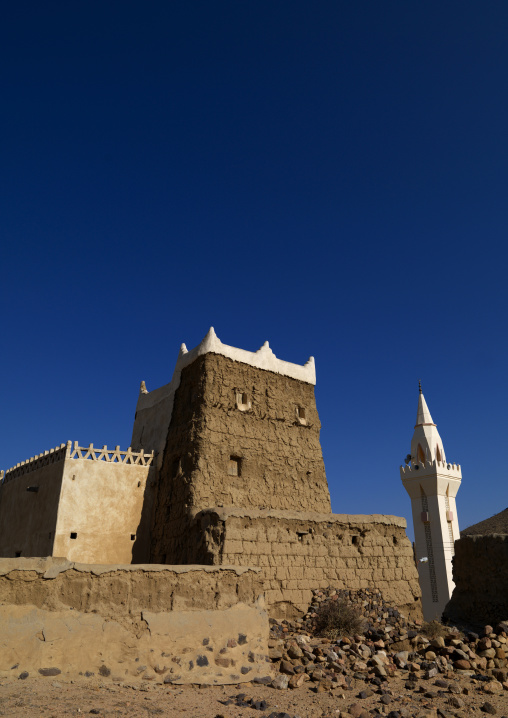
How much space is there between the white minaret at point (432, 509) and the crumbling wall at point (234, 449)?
22699 millimetres

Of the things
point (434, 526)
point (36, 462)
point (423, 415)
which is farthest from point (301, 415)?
point (423, 415)

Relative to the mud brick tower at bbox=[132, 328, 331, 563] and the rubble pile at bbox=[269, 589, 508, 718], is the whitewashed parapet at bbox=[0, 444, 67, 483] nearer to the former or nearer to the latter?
the mud brick tower at bbox=[132, 328, 331, 563]

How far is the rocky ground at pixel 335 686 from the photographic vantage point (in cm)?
555

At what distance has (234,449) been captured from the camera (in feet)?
43.8

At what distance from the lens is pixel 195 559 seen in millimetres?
10180

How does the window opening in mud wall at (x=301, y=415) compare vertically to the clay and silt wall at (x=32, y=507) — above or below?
above

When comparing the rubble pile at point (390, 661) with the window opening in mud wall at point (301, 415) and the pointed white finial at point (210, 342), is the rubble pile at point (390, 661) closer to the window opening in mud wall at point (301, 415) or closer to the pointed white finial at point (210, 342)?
the window opening in mud wall at point (301, 415)

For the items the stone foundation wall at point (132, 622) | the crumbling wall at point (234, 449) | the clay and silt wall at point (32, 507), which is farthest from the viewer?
the clay and silt wall at point (32, 507)

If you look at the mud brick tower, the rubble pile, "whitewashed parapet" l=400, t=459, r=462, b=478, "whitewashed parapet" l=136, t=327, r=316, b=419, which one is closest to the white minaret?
"whitewashed parapet" l=400, t=459, r=462, b=478

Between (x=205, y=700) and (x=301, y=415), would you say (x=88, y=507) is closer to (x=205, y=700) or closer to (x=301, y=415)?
(x=301, y=415)

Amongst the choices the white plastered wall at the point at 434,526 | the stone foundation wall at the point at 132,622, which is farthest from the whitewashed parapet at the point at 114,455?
the white plastered wall at the point at 434,526

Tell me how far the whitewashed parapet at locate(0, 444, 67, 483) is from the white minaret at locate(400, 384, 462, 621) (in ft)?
84.8

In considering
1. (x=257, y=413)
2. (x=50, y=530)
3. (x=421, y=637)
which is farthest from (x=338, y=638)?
(x=50, y=530)

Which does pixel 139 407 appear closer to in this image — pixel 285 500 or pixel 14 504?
pixel 14 504
